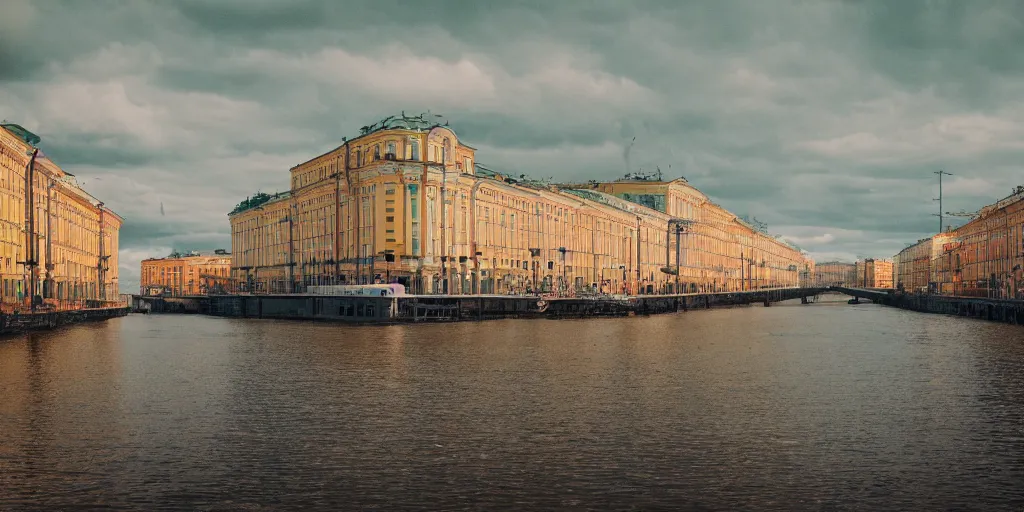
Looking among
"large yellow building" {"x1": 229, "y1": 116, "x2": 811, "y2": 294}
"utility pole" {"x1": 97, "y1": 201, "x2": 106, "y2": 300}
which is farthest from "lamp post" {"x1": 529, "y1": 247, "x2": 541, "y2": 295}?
"utility pole" {"x1": 97, "y1": 201, "x2": 106, "y2": 300}

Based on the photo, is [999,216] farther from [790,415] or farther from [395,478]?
[395,478]

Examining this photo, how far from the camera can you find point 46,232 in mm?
113312

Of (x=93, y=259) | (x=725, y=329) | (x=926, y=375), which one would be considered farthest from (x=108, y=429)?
(x=93, y=259)

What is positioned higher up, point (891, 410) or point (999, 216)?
point (999, 216)

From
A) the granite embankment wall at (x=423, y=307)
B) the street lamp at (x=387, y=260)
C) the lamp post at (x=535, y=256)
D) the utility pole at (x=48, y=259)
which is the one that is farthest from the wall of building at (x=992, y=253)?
the utility pole at (x=48, y=259)

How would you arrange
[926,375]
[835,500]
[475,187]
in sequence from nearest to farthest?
[835,500], [926,375], [475,187]

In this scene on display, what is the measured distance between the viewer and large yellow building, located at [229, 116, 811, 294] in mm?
114625

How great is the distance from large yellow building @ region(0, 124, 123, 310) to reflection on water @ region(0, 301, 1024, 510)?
133 feet

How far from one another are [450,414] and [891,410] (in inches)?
610

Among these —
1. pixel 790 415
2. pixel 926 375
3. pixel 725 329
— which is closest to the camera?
pixel 790 415

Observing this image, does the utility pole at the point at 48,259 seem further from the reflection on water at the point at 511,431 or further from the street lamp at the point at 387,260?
the reflection on water at the point at 511,431

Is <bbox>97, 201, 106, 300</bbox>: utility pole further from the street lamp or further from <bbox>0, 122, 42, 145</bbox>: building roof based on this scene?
the street lamp

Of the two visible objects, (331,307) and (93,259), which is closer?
(331,307)

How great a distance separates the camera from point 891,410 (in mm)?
33344
